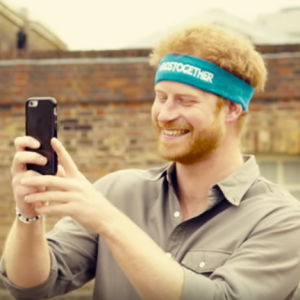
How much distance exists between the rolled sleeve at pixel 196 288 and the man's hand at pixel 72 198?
315 millimetres

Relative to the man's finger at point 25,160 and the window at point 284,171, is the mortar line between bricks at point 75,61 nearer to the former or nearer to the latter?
the window at point 284,171

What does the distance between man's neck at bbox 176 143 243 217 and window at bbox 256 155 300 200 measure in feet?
14.9

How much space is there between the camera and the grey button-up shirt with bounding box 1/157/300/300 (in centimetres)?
200

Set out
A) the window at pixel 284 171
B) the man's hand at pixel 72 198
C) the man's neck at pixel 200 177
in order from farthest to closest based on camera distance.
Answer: the window at pixel 284 171 → the man's neck at pixel 200 177 → the man's hand at pixel 72 198

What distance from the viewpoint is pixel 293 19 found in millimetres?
12023

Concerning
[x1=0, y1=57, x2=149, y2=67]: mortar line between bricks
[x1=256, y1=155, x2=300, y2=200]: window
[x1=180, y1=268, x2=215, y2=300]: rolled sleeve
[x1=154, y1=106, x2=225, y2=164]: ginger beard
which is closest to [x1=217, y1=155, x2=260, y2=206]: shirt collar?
[x1=154, y1=106, x2=225, y2=164]: ginger beard

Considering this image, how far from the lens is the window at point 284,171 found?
6.80 meters

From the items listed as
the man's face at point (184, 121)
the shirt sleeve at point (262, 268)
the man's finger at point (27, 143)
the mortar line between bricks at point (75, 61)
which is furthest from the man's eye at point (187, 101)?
Result: the mortar line between bricks at point (75, 61)

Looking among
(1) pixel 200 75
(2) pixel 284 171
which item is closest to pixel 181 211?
(1) pixel 200 75

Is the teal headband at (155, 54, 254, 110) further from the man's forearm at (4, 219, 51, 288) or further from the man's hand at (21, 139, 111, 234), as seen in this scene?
the man's forearm at (4, 219, 51, 288)

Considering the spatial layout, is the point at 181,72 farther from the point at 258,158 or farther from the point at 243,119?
the point at 258,158

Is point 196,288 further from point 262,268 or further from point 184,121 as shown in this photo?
point 184,121

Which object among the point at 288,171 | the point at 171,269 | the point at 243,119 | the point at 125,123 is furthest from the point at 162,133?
the point at 288,171

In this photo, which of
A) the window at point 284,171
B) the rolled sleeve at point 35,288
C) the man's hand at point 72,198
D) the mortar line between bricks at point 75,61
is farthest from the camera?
the window at point 284,171
